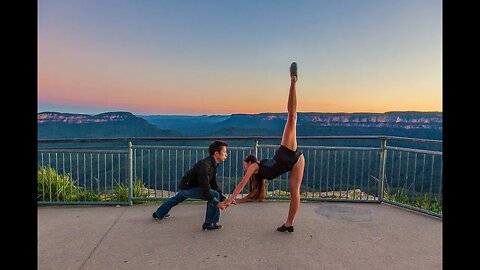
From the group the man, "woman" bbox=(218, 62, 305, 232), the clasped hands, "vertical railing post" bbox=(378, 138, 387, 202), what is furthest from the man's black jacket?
"vertical railing post" bbox=(378, 138, 387, 202)

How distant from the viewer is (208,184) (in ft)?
14.7

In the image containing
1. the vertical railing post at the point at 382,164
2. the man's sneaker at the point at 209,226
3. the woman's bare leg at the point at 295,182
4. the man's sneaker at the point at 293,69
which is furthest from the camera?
the vertical railing post at the point at 382,164

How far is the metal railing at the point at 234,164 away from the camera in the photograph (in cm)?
600

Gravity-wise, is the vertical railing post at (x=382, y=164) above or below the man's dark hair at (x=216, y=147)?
below

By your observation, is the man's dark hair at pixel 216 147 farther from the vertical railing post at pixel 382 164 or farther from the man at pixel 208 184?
the vertical railing post at pixel 382 164

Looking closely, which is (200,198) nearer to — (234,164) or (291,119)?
(291,119)

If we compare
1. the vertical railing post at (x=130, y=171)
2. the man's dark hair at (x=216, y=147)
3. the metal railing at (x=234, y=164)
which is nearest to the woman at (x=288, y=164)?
the man's dark hair at (x=216, y=147)

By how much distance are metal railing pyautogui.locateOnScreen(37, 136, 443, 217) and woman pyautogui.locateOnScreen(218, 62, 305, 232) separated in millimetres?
1199

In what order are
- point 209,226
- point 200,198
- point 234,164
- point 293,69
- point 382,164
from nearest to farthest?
point 293,69
point 209,226
point 200,198
point 382,164
point 234,164

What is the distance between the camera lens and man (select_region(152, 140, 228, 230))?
450cm

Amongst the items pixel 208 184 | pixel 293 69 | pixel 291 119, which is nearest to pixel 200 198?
pixel 208 184

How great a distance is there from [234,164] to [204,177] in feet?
7.41

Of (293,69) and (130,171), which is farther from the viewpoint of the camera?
(130,171)
